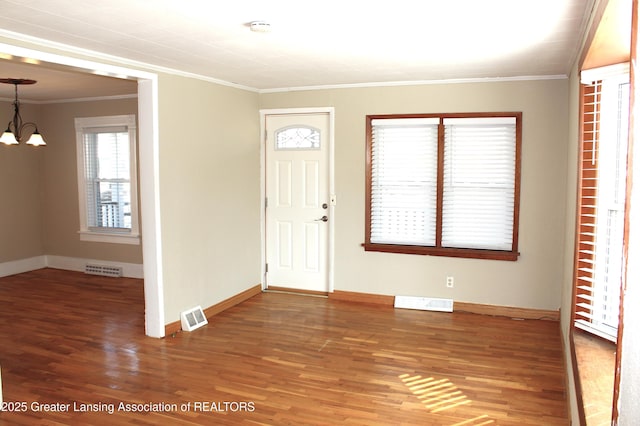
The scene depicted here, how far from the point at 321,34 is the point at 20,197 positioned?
230 inches

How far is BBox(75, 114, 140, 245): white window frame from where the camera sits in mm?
6809

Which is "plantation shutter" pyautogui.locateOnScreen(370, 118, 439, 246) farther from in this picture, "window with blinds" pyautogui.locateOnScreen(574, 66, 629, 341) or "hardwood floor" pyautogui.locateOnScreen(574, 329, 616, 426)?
"hardwood floor" pyautogui.locateOnScreen(574, 329, 616, 426)

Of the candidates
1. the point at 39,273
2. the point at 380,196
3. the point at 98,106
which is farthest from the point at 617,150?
the point at 39,273

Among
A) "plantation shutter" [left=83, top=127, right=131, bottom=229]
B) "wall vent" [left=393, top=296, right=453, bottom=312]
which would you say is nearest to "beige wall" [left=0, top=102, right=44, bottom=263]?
"plantation shutter" [left=83, top=127, right=131, bottom=229]

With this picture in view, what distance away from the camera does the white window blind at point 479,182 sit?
5207mm

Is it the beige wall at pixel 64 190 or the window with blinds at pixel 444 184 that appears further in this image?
the beige wall at pixel 64 190

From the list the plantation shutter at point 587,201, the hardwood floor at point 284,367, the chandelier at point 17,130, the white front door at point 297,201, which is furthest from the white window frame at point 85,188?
the plantation shutter at point 587,201

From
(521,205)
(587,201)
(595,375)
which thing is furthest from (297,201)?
(595,375)

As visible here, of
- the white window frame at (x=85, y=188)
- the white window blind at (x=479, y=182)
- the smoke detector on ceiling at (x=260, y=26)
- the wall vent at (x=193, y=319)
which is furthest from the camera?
the white window frame at (x=85, y=188)

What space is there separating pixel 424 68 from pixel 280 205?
94.7 inches

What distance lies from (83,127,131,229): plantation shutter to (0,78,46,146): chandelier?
26.5 inches

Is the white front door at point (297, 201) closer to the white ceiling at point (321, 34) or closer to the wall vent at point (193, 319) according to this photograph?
the white ceiling at point (321, 34)

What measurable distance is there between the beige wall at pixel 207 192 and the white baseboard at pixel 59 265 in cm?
195

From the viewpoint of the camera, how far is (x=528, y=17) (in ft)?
9.56
